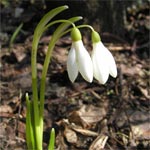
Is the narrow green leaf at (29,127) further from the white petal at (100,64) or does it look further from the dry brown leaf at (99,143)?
the dry brown leaf at (99,143)

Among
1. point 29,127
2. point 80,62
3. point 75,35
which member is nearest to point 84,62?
point 80,62

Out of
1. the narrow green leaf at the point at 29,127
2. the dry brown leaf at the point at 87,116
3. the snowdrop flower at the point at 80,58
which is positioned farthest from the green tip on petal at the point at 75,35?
the dry brown leaf at the point at 87,116

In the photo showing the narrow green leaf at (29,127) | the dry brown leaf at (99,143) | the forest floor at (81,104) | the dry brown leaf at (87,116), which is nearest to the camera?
the narrow green leaf at (29,127)

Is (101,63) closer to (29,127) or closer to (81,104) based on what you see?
(29,127)

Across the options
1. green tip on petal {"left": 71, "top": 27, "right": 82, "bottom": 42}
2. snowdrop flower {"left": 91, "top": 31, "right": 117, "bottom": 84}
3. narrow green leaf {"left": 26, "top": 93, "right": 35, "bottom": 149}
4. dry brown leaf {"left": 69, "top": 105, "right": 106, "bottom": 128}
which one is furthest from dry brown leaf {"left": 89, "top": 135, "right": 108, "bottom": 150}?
green tip on petal {"left": 71, "top": 27, "right": 82, "bottom": 42}

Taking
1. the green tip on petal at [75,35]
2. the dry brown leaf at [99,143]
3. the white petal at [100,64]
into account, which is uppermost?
the green tip on petal at [75,35]

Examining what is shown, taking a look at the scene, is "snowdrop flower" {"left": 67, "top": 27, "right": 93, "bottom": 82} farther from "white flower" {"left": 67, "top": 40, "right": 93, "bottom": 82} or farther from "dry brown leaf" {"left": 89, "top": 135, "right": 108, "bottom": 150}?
"dry brown leaf" {"left": 89, "top": 135, "right": 108, "bottom": 150}
